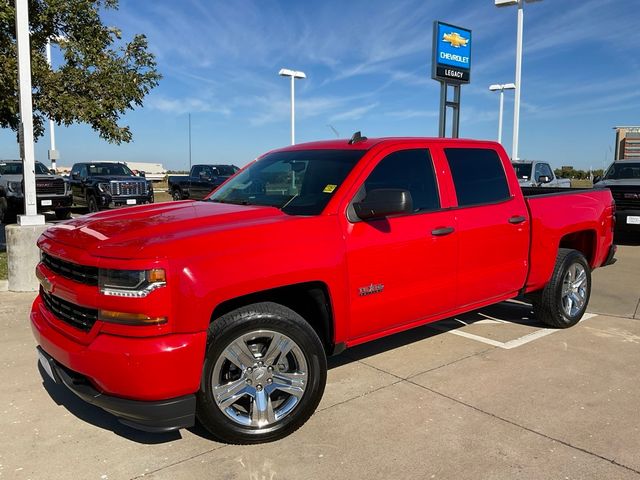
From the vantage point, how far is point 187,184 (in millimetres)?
23547

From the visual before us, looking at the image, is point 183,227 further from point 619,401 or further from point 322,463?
point 619,401

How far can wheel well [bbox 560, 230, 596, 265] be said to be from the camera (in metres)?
5.82

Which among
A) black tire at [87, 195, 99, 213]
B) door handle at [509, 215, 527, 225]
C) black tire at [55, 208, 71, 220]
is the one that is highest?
door handle at [509, 215, 527, 225]

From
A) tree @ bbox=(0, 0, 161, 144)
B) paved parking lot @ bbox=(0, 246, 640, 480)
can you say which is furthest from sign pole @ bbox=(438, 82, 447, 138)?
paved parking lot @ bbox=(0, 246, 640, 480)

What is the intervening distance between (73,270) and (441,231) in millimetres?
2563

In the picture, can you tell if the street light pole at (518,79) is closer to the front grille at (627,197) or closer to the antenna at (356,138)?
the front grille at (627,197)

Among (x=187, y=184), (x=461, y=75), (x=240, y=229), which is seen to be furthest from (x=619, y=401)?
(x=187, y=184)

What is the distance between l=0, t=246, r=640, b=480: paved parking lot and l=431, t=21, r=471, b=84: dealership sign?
10.0 m

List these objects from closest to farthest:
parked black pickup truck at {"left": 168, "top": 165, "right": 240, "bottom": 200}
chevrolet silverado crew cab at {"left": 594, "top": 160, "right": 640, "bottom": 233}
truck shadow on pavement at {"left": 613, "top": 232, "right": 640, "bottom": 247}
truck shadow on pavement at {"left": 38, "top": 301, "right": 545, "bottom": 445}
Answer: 1. truck shadow on pavement at {"left": 38, "top": 301, "right": 545, "bottom": 445}
2. chevrolet silverado crew cab at {"left": 594, "top": 160, "right": 640, "bottom": 233}
3. truck shadow on pavement at {"left": 613, "top": 232, "right": 640, "bottom": 247}
4. parked black pickup truck at {"left": 168, "top": 165, "right": 240, "bottom": 200}

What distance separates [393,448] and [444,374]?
130 centimetres

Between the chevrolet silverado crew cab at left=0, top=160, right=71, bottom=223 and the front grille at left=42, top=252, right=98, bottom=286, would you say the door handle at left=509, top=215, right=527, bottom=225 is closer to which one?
the front grille at left=42, top=252, right=98, bottom=286

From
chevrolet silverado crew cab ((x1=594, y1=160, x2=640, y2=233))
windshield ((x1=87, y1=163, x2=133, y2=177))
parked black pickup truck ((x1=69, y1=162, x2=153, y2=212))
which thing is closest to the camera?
chevrolet silverado crew cab ((x1=594, y1=160, x2=640, y2=233))

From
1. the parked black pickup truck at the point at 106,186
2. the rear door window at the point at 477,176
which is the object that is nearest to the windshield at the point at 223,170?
the parked black pickup truck at the point at 106,186

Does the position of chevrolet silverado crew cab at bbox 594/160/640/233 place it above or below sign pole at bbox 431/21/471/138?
below
